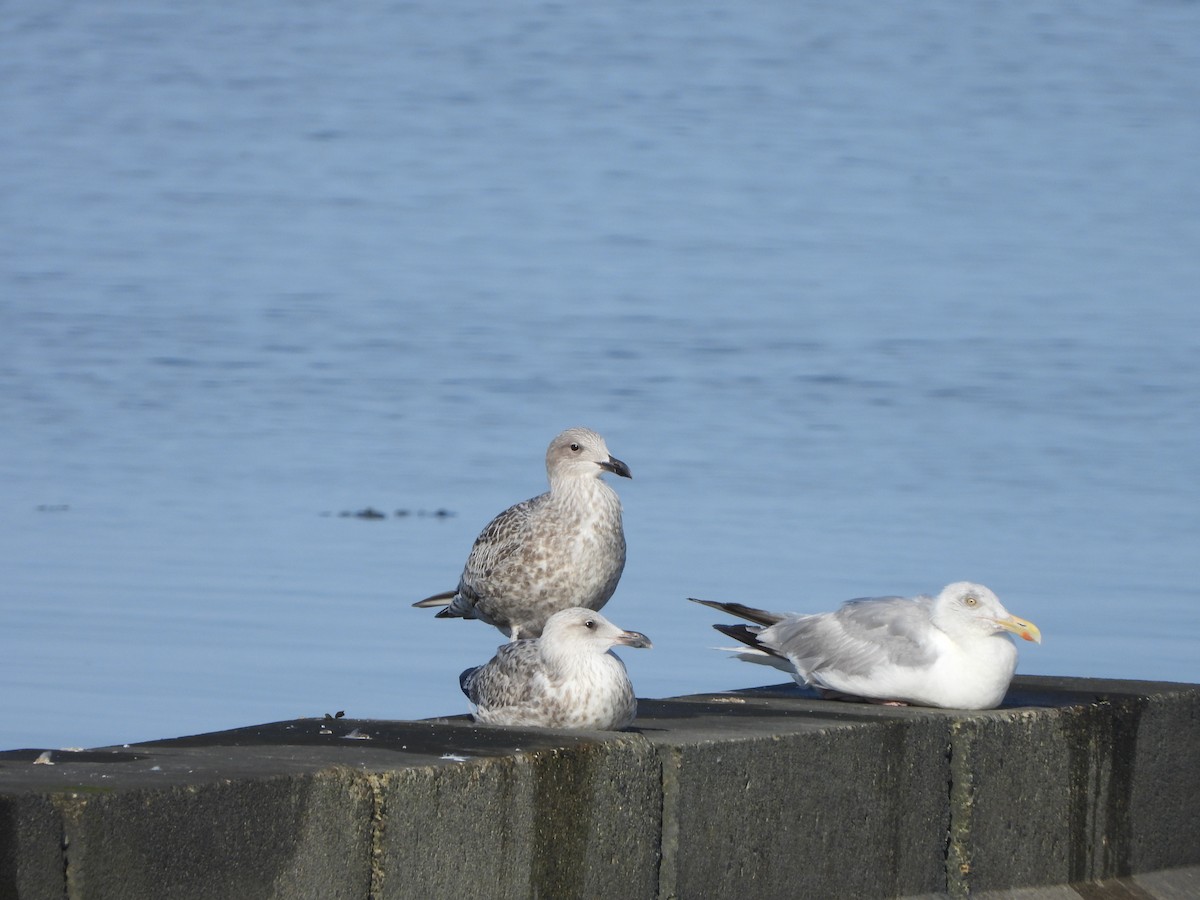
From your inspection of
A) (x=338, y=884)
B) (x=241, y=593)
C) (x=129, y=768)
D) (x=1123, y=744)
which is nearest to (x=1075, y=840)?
(x=1123, y=744)

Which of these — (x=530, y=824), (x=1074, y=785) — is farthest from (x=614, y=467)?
(x=530, y=824)

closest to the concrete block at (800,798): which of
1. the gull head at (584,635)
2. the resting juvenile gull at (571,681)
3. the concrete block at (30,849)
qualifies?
the resting juvenile gull at (571,681)

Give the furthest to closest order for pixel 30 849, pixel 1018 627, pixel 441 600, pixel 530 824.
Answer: pixel 441 600 < pixel 1018 627 < pixel 530 824 < pixel 30 849

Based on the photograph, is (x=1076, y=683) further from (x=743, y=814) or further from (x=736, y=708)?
(x=743, y=814)

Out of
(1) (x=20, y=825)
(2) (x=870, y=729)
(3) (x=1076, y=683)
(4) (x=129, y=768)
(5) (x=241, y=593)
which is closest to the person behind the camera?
(1) (x=20, y=825)

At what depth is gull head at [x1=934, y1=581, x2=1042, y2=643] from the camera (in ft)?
23.3

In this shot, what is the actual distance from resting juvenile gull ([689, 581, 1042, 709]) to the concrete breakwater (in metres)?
0.12

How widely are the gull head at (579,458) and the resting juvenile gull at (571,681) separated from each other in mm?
1279

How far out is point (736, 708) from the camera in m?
7.02

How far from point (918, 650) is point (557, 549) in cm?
117

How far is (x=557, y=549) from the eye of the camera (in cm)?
749

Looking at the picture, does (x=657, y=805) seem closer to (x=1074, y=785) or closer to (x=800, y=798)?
(x=800, y=798)

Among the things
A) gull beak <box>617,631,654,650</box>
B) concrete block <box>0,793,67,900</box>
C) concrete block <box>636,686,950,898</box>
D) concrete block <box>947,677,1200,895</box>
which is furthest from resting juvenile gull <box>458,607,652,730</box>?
concrete block <box>0,793,67,900</box>

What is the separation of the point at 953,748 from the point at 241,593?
6502 millimetres
